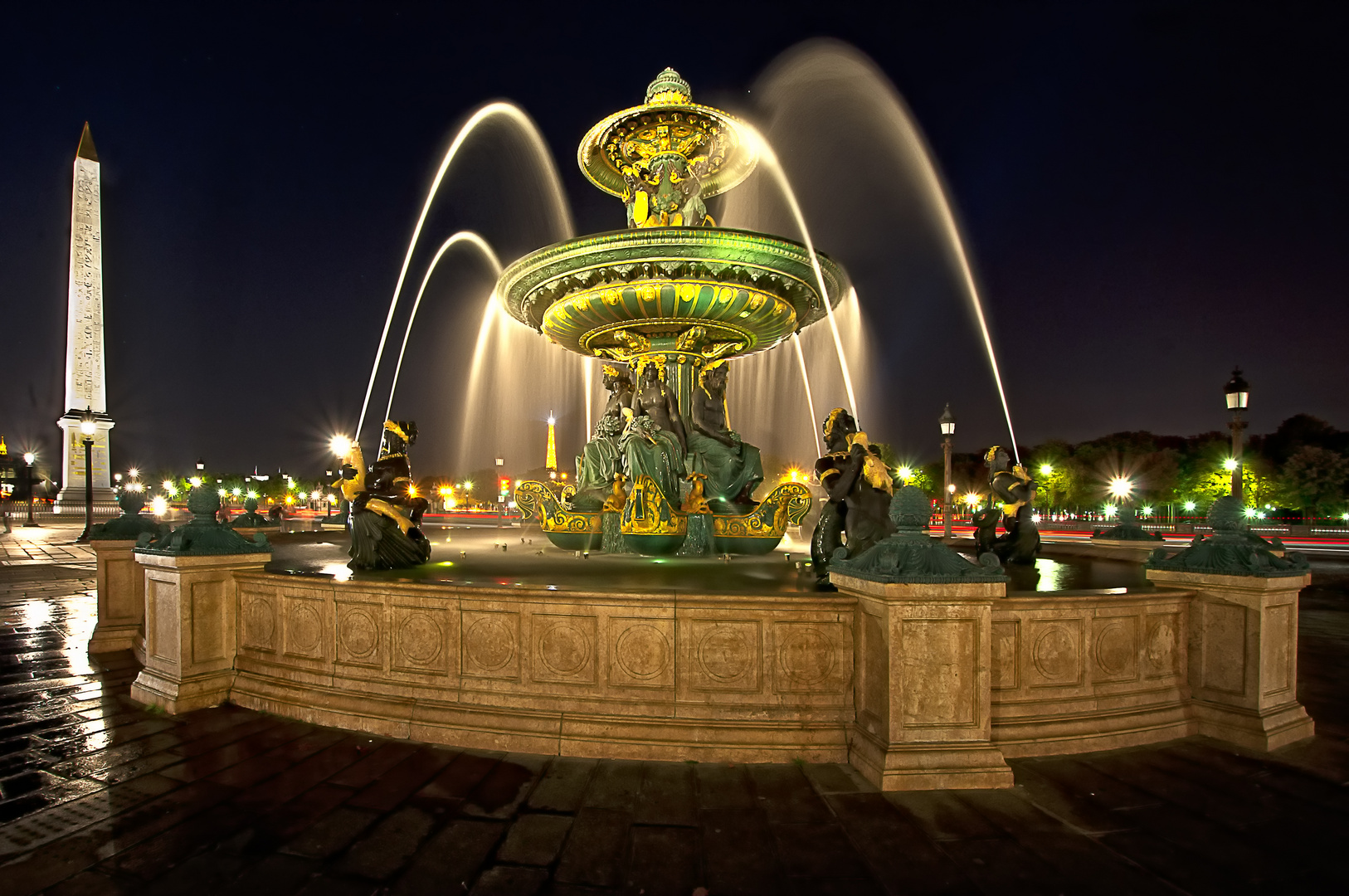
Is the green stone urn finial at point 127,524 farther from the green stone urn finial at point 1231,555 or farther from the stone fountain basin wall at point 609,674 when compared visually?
the green stone urn finial at point 1231,555

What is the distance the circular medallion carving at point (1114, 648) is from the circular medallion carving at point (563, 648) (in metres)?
3.80

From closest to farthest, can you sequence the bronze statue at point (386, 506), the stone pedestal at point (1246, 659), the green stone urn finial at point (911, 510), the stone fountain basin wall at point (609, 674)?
the green stone urn finial at point (911, 510)
the stone fountain basin wall at point (609, 674)
the stone pedestal at point (1246, 659)
the bronze statue at point (386, 506)

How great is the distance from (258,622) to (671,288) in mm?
6292

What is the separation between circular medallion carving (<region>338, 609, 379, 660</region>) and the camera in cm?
533

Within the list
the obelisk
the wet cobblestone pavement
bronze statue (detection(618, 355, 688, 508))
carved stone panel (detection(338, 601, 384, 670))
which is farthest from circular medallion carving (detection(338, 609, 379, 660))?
the obelisk

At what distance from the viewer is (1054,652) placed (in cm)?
478

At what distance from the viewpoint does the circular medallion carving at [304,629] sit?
557cm

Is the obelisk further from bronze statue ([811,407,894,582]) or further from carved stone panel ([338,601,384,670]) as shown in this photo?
bronze statue ([811,407,894,582])

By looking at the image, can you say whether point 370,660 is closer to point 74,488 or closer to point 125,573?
point 125,573

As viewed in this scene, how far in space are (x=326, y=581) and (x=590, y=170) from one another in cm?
905

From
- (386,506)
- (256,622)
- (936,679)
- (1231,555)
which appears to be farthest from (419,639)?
(1231,555)

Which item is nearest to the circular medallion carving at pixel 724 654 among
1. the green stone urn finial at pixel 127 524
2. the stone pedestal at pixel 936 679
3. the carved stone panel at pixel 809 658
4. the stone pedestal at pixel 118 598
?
the carved stone panel at pixel 809 658

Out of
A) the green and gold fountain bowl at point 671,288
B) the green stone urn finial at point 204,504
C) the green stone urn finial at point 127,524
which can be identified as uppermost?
the green and gold fountain bowl at point 671,288

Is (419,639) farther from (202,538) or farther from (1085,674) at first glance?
(1085,674)
